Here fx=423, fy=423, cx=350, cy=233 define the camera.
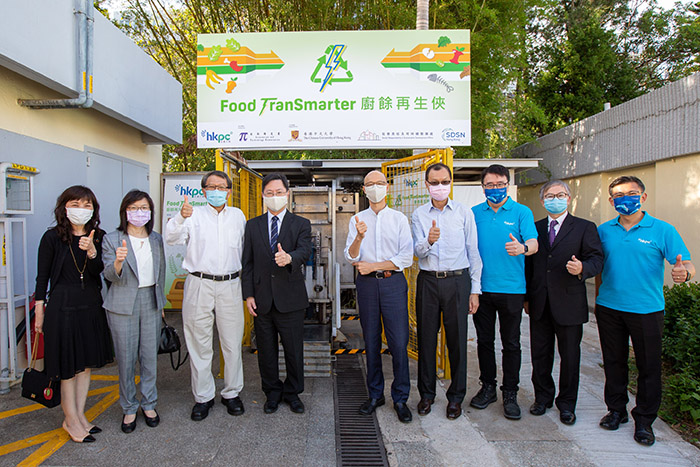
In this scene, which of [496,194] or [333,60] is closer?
[496,194]

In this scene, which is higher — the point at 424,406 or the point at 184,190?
the point at 184,190

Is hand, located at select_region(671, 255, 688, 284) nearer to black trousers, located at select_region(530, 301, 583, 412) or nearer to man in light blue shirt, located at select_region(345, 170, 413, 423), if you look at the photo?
black trousers, located at select_region(530, 301, 583, 412)

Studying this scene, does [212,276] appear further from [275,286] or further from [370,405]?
[370,405]

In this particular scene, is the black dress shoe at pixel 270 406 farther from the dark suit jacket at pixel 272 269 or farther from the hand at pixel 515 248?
the hand at pixel 515 248

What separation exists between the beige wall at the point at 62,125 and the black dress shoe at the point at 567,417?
565cm

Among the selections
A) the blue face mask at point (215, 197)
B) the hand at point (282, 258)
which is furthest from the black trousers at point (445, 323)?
the blue face mask at point (215, 197)

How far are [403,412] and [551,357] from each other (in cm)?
132

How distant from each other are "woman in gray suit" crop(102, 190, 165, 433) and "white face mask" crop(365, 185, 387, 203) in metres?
1.74

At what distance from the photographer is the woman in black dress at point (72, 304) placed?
302cm

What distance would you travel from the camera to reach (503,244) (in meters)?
3.48

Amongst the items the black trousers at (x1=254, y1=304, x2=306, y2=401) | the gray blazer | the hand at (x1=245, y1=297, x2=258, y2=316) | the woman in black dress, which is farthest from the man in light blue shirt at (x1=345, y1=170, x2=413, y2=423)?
the woman in black dress

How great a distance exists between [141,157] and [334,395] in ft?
17.8

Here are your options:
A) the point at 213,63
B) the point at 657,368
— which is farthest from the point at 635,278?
the point at 213,63

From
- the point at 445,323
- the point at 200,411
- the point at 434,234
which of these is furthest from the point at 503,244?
the point at 200,411
